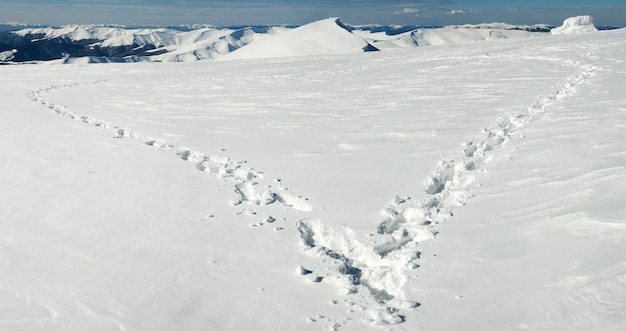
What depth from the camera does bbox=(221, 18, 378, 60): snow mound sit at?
52.6 metres

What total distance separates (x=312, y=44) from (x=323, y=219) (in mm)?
52316

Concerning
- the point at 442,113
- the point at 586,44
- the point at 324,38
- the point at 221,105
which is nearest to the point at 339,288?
the point at 442,113

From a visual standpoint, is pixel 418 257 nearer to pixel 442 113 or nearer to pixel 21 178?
pixel 21 178

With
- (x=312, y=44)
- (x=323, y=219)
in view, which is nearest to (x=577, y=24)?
(x=312, y=44)

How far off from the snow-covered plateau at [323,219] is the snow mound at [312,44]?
4088 cm

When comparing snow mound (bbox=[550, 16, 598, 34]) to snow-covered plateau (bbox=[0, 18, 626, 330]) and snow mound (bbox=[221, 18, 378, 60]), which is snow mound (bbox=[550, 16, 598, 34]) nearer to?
snow mound (bbox=[221, 18, 378, 60])

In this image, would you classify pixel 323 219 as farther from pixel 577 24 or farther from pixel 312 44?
pixel 577 24

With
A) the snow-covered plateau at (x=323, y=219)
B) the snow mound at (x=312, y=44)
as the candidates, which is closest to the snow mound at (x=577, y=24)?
the snow mound at (x=312, y=44)

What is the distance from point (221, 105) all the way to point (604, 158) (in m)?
10.2

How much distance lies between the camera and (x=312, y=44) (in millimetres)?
55312

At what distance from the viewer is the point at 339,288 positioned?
394 cm

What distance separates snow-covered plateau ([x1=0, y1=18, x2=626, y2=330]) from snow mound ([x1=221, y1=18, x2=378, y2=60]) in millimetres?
40878

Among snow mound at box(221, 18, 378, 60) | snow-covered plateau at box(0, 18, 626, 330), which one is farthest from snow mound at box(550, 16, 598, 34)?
snow-covered plateau at box(0, 18, 626, 330)

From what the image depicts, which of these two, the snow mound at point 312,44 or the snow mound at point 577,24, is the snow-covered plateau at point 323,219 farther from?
the snow mound at point 577,24
